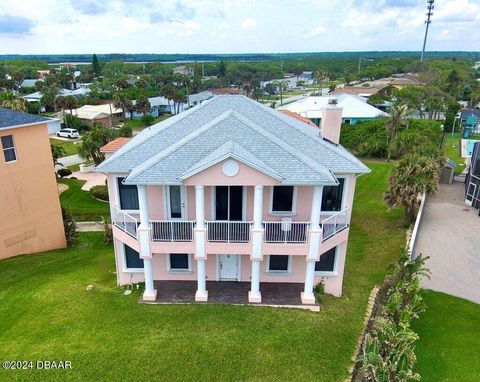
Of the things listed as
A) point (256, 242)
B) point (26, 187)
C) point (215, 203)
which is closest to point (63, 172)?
point (26, 187)

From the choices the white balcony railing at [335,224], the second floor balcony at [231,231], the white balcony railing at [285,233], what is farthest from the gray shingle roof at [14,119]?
the white balcony railing at [335,224]

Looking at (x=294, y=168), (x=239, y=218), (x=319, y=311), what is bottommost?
(x=319, y=311)

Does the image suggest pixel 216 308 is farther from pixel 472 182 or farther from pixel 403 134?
pixel 403 134

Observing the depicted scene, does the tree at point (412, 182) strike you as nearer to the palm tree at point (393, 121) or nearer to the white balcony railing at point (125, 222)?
the white balcony railing at point (125, 222)

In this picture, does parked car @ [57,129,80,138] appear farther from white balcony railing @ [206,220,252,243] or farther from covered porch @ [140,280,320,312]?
white balcony railing @ [206,220,252,243]

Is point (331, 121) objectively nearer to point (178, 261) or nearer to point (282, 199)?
point (282, 199)

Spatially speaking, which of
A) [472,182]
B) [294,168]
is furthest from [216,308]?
[472,182]

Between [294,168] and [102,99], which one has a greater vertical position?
[294,168]

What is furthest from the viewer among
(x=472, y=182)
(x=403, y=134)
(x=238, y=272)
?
(x=403, y=134)

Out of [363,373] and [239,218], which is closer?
[363,373]
